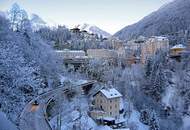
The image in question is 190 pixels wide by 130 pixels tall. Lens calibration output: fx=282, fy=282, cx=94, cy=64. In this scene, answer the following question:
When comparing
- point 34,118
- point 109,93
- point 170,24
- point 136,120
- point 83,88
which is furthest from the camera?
point 170,24

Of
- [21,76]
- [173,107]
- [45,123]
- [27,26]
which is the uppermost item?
[27,26]

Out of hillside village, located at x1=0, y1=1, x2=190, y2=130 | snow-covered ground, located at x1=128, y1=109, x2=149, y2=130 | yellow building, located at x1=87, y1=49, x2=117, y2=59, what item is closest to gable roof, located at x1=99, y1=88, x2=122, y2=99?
hillside village, located at x1=0, y1=1, x2=190, y2=130

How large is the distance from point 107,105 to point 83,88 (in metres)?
5.66

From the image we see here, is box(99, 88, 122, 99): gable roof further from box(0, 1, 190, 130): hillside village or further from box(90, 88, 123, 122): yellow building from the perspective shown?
box(0, 1, 190, 130): hillside village

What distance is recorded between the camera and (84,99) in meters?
32.2

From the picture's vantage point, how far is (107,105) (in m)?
29.4

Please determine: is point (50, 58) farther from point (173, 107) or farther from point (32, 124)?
point (32, 124)

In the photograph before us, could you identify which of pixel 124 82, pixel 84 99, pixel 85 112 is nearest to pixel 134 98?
pixel 124 82

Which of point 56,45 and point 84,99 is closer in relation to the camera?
point 84,99

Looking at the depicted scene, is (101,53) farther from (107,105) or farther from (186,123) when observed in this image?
(107,105)

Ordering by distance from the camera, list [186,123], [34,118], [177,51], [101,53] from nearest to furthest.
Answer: [34,118] < [186,123] < [177,51] < [101,53]

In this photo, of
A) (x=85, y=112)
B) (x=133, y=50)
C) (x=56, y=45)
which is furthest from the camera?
(x=133, y=50)

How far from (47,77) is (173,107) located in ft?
62.7

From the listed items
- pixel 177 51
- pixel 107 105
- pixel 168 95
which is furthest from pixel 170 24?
pixel 107 105
